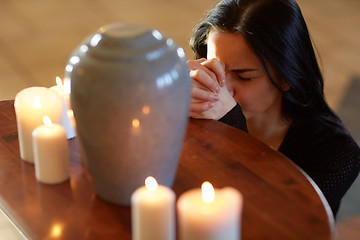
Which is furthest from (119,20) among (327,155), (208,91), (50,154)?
(50,154)

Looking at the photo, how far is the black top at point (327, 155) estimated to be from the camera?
51.6 inches

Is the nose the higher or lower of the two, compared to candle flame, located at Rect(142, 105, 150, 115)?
lower

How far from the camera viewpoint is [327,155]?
4.43ft

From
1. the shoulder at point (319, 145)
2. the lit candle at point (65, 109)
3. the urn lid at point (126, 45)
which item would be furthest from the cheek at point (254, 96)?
the urn lid at point (126, 45)

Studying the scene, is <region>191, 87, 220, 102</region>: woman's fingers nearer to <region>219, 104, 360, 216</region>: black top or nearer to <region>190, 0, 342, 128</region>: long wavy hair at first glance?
<region>219, 104, 360, 216</region>: black top

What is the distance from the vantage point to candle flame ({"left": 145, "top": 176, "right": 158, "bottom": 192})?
2.41 feet

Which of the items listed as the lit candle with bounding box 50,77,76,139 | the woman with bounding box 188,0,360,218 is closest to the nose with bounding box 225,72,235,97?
the woman with bounding box 188,0,360,218

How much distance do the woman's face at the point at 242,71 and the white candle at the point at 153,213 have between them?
65 cm

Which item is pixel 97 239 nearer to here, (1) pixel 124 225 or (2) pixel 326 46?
(1) pixel 124 225

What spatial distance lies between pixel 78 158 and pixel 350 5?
2.88 metres

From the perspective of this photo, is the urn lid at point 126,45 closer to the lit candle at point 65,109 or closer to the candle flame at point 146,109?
the candle flame at point 146,109

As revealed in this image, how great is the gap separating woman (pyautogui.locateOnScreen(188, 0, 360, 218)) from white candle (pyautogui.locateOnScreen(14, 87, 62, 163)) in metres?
0.41

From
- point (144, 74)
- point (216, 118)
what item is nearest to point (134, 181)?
point (144, 74)

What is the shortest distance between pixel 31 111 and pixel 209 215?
0.38 m
